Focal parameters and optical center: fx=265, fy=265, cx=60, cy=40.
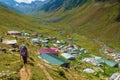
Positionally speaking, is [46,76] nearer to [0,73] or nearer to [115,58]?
[0,73]

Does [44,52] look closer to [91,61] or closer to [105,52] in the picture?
[91,61]

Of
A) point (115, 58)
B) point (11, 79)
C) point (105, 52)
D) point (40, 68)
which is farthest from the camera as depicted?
point (105, 52)

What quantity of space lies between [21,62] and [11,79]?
955cm

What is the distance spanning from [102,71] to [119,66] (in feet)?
89.5

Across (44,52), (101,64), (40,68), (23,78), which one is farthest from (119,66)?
(23,78)

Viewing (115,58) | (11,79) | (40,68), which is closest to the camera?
(11,79)

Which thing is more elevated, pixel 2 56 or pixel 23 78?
pixel 2 56

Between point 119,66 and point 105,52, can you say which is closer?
point 119,66

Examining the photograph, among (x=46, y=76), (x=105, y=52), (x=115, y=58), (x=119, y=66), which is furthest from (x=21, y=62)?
(x=105, y=52)

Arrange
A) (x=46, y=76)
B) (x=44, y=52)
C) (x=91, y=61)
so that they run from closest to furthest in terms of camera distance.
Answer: (x=46, y=76) < (x=44, y=52) < (x=91, y=61)

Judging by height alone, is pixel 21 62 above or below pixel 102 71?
above

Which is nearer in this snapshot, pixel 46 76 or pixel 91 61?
pixel 46 76

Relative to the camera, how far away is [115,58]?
163500mm

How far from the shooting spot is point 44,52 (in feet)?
409
